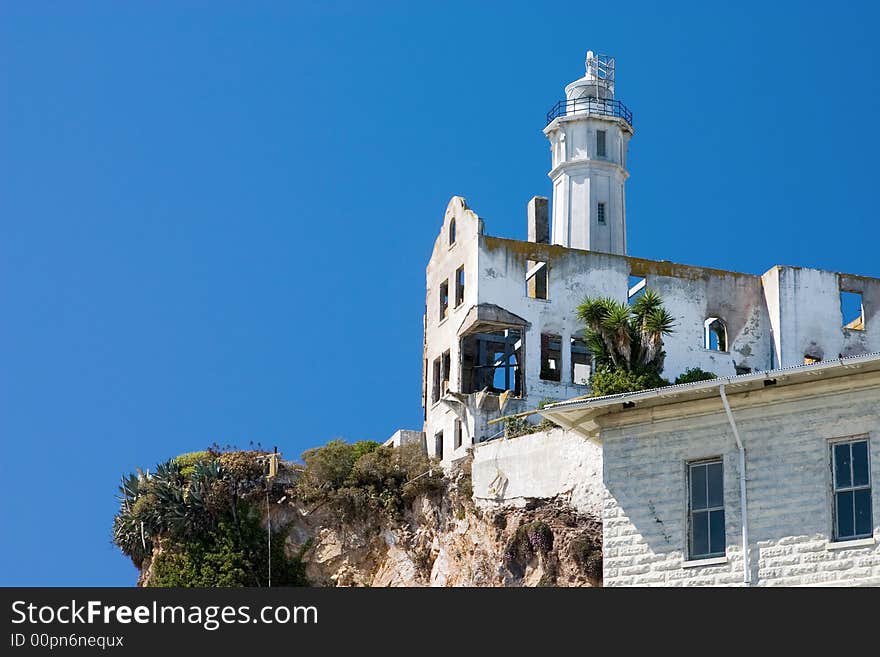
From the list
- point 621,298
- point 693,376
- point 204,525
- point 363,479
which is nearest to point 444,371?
point 621,298

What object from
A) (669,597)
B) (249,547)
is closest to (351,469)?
(249,547)

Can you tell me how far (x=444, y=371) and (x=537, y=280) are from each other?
4010 mm

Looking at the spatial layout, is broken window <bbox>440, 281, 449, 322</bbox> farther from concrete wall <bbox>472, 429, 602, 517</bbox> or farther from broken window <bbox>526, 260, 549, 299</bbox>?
concrete wall <bbox>472, 429, 602, 517</bbox>

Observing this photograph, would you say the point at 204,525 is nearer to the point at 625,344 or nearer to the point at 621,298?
the point at 625,344

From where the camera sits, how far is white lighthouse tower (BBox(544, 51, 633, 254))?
64875 millimetres

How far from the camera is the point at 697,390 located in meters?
29.2

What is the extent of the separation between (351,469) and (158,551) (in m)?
5.74

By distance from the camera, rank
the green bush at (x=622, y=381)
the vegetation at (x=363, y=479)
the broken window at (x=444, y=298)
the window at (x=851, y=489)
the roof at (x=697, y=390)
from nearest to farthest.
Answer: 1. the window at (x=851, y=489)
2. the roof at (x=697, y=390)
3. the green bush at (x=622, y=381)
4. the vegetation at (x=363, y=479)
5. the broken window at (x=444, y=298)

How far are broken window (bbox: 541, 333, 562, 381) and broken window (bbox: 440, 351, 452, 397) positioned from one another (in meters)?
2.87

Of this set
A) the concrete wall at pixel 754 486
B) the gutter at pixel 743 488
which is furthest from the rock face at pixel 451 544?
the gutter at pixel 743 488

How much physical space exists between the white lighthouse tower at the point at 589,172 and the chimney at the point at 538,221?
1490 millimetres

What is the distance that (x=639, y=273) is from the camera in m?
57.4

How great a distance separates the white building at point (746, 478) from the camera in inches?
1102

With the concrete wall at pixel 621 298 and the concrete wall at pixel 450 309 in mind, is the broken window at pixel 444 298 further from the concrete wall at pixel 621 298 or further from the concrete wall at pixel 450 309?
the concrete wall at pixel 621 298
